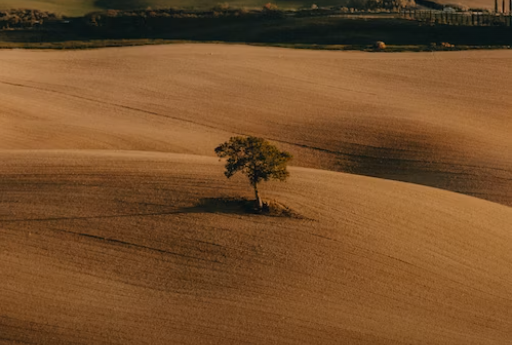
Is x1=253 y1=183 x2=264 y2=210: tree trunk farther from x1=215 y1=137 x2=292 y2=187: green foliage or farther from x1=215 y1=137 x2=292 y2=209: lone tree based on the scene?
x1=215 y1=137 x2=292 y2=187: green foliage

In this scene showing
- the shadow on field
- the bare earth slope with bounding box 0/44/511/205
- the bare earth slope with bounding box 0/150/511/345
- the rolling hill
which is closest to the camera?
the bare earth slope with bounding box 0/150/511/345

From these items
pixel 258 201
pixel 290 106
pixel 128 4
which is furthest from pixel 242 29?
pixel 258 201

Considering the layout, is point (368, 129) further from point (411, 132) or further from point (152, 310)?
point (152, 310)

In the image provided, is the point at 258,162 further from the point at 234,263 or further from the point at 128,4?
the point at 128,4

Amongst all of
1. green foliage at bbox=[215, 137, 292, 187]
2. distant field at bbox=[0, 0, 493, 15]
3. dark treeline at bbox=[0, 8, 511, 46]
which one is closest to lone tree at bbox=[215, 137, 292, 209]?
green foliage at bbox=[215, 137, 292, 187]

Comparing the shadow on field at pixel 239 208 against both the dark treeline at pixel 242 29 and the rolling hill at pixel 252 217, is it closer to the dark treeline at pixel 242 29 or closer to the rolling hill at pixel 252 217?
the rolling hill at pixel 252 217
